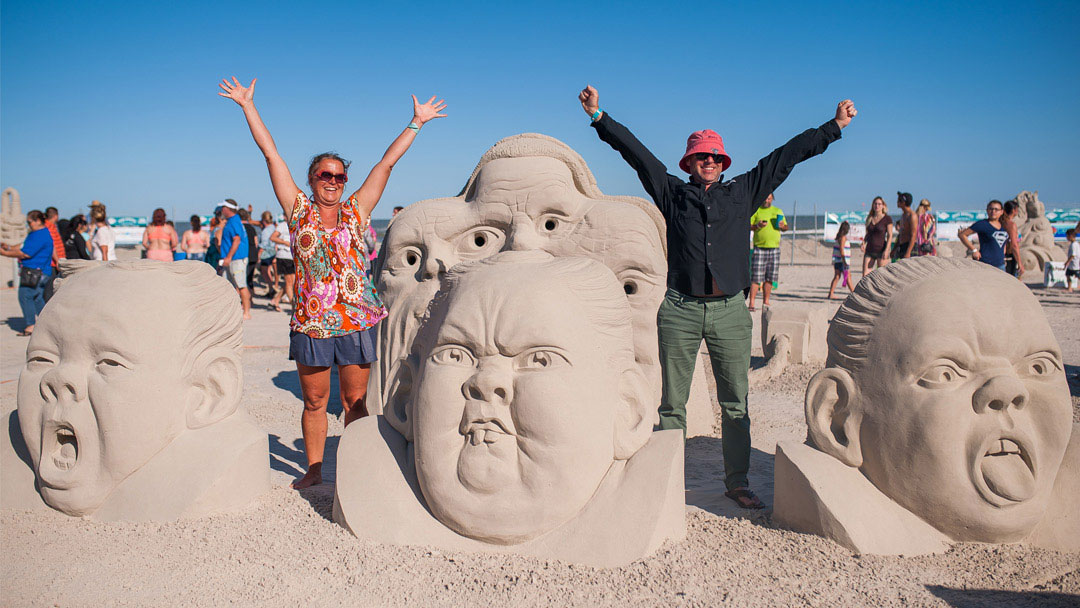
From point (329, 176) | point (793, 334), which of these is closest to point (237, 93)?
point (329, 176)

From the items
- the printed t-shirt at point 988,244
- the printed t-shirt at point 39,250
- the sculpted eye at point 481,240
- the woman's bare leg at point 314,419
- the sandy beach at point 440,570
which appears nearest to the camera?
the sandy beach at point 440,570

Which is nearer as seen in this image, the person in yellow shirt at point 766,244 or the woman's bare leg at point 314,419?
the woman's bare leg at point 314,419

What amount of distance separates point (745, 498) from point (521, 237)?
1935 millimetres

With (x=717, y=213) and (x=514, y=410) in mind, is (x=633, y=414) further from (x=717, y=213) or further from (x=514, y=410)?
(x=717, y=213)

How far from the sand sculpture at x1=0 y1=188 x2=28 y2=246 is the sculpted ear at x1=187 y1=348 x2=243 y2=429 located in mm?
13806

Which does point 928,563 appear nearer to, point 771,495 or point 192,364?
point 771,495

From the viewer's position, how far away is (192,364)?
3.20 m

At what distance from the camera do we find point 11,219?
47.4 ft

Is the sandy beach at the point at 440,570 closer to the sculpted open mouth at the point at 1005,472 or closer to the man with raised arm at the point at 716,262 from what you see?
the sculpted open mouth at the point at 1005,472

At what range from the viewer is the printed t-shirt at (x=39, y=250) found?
755 cm

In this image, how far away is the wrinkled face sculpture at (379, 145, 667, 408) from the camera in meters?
4.36

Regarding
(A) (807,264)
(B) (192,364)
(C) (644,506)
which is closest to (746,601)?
(C) (644,506)

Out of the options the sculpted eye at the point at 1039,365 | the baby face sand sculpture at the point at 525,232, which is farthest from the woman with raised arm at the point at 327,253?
the sculpted eye at the point at 1039,365

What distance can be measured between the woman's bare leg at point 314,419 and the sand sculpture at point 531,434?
0.73 meters
